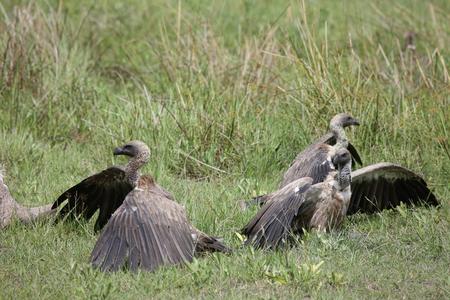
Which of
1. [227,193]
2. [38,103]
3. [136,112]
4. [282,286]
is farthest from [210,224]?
[38,103]

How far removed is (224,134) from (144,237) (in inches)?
106

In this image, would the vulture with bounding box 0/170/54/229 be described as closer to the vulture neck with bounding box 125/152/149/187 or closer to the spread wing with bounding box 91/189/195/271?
the vulture neck with bounding box 125/152/149/187

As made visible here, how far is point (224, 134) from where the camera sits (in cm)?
895

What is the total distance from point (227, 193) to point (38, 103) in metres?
2.63

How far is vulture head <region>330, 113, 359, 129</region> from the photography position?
8266mm

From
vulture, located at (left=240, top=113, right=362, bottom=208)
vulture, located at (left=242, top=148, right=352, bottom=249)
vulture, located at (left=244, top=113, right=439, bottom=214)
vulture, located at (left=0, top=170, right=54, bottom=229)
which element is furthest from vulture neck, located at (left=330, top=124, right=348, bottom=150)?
vulture, located at (left=0, top=170, right=54, bottom=229)

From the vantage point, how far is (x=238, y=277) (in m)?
6.13

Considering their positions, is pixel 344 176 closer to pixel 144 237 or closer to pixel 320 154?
pixel 320 154

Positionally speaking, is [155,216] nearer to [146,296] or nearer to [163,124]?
[146,296]

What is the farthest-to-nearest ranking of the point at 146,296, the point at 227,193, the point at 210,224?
the point at 227,193 < the point at 210,224 < the point at 146,296

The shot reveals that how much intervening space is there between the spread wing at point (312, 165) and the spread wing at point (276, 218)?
2.02 feet

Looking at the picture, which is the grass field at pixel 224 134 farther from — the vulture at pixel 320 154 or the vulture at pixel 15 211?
the vulture at pixel 320 154

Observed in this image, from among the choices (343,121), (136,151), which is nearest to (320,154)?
(343,121)

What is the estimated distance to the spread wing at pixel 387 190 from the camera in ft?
25.6
